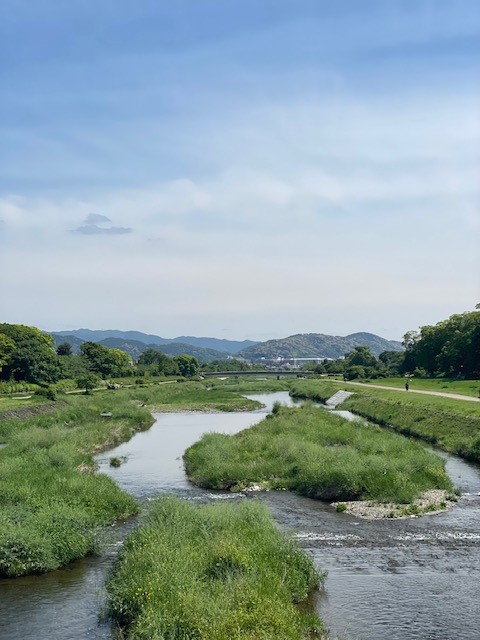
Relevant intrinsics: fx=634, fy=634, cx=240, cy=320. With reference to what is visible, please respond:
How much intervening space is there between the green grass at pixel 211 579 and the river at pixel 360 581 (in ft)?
4.09

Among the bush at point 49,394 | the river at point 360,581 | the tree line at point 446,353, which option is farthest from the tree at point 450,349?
the river at point 360,581

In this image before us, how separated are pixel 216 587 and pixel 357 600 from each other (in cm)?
603

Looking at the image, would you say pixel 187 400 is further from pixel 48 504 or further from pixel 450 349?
pixel 48 504

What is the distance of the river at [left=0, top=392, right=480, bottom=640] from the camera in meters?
20.3

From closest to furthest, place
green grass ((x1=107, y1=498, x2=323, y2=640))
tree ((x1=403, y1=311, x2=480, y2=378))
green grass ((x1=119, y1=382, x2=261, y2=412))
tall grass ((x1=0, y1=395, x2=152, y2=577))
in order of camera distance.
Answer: green grass ((x1=107, y1=498, x2=323, y2=640)), tall grass ((x1=0, y1=395, x2=152, y2=577)), green grass ((x1=119, y1=382, x2=261, y2=412)), tree ((x1=403, y1=311, x2=480, y2=378))

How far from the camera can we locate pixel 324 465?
39.9m

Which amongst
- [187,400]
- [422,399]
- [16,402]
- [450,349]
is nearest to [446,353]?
[450,349]

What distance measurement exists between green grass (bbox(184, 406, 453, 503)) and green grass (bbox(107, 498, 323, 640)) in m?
11.2

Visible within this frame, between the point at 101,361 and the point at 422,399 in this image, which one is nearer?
the point at 422,399

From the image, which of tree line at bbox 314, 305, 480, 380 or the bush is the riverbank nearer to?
the bush

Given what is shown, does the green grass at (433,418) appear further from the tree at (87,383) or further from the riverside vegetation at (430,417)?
the tree at (87,383)

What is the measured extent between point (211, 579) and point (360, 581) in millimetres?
6887

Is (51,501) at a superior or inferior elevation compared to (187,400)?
superior

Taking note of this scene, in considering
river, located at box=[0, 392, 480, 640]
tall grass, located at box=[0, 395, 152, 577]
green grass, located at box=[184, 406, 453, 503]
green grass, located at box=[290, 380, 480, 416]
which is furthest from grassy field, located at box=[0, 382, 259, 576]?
green grass, located at box=[290, 380, 480, 416]
